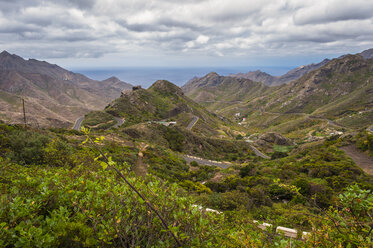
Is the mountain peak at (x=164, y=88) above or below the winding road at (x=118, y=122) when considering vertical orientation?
above

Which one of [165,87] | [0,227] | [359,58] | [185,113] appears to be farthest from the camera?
[359,58]

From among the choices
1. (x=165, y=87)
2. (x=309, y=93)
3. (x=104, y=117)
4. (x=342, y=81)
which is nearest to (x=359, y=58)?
(x=342, y=81)

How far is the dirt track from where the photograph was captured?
93.7 feet

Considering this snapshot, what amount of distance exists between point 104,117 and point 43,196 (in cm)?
7924

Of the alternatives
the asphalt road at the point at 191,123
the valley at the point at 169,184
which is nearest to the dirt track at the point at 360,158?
the valley at the point at 169,184

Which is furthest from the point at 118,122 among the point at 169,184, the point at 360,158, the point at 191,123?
the point at 169,184

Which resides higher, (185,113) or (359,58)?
(359,58)

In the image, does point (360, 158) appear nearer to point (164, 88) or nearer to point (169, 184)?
point (169, 184)

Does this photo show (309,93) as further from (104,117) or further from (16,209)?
(16,209)

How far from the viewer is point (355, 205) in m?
4.06

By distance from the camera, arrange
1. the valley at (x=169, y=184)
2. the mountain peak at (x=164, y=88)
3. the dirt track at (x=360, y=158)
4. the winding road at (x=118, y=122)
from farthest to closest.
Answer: the mountain peak at (x=164, y=88), the winding road at (x=118, y=122), the dirt track at (x=360, y=158), the valley at (x=169, y=184)

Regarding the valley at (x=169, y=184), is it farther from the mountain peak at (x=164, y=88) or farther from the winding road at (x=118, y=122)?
the mountain peak at (x=164, y=88)

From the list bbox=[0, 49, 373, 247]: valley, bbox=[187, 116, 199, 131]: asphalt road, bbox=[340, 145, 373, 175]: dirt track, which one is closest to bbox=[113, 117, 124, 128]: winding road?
bbox=[0, 49, 373, 247]: valley

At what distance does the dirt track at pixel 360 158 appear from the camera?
93.7ft
